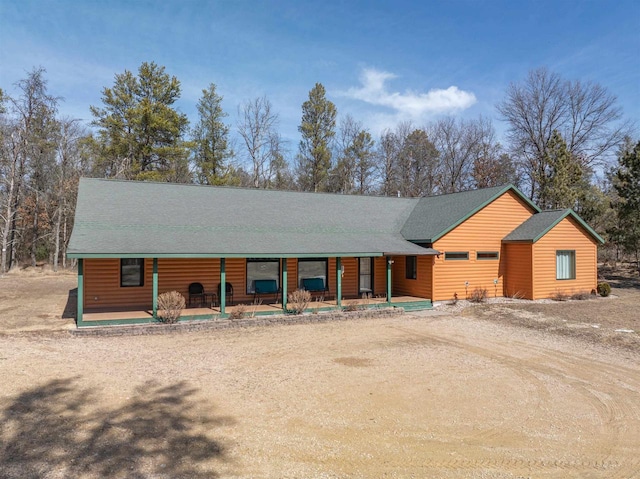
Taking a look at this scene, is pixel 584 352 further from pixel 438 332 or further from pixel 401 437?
pixel 401 437

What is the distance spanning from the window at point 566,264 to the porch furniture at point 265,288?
12.1 m

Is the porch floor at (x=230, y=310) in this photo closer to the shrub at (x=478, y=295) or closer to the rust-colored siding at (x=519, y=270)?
the shrub at (x=478, y=295)

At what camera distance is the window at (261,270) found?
15.3 meters

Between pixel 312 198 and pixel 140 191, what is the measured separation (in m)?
7.26

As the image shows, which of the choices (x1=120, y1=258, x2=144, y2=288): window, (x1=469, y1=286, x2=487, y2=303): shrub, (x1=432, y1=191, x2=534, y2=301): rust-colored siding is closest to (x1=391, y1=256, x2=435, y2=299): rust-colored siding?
(x1=432, y1=191, x2=534, y2=301): rust-colored siding

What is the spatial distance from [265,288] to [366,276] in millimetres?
4472

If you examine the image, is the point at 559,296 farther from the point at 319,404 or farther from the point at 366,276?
the point at 319,404

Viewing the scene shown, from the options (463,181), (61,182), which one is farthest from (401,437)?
(463,181)

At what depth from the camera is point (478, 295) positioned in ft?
54.7

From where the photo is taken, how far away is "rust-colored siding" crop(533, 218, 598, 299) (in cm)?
1695

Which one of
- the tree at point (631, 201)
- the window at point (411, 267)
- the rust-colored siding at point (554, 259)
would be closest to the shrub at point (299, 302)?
the window at point (411, 267)

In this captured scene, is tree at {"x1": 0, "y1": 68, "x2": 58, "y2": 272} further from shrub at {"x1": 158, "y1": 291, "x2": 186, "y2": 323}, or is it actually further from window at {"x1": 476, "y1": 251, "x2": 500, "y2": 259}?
window at {"x1": 476, "y1": 251, "x2": 500, "y2": 259}

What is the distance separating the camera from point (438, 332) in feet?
38.4

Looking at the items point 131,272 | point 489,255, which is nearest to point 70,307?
point 131,272
